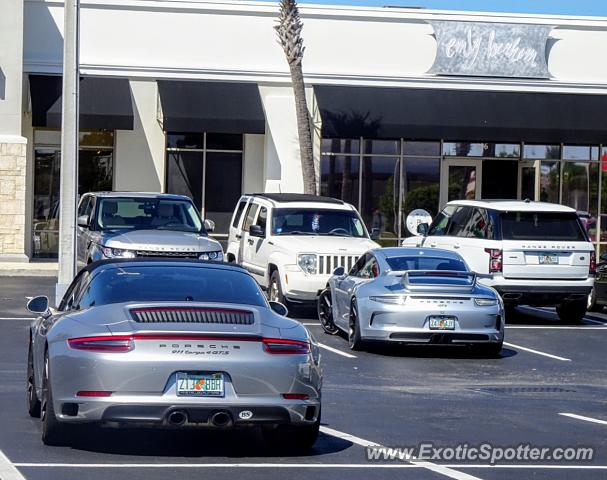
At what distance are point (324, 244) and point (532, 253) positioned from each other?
3353 millimetres

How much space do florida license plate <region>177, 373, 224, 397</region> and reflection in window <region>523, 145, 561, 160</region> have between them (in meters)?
26.3

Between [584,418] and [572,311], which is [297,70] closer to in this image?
[572,311]

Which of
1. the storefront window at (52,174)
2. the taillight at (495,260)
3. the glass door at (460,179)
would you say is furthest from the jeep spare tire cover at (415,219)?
the storefront window at (52,174)

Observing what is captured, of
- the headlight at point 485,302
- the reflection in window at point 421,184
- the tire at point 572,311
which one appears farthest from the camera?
the reflection in window at point 421,184

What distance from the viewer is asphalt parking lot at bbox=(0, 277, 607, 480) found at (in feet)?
28.7


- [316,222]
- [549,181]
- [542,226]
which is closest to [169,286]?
[542,226]

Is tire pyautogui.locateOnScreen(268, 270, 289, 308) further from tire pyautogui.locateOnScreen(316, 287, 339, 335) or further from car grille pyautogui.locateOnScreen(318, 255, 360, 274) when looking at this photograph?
tire pyautogui.locateOnScreen(316, 287, 339, 335)

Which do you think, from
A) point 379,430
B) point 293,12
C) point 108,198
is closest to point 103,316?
point 379,430

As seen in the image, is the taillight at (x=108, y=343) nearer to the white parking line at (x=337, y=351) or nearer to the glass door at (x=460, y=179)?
the white parking line at (x=337, y=351)

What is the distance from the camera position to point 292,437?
959cm

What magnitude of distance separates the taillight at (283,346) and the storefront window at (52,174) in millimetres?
23715

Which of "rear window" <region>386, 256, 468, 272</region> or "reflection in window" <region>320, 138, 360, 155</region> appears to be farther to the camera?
"reflection in window" <region>320, 138, 360, 155</region>

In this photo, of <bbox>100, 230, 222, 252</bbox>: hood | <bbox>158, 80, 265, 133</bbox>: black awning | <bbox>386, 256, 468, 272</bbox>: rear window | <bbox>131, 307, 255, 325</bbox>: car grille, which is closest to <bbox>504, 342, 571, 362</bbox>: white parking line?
<bbox>386, 256, 468, 272</bbox>: rear window

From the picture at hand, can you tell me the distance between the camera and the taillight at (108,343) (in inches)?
343
